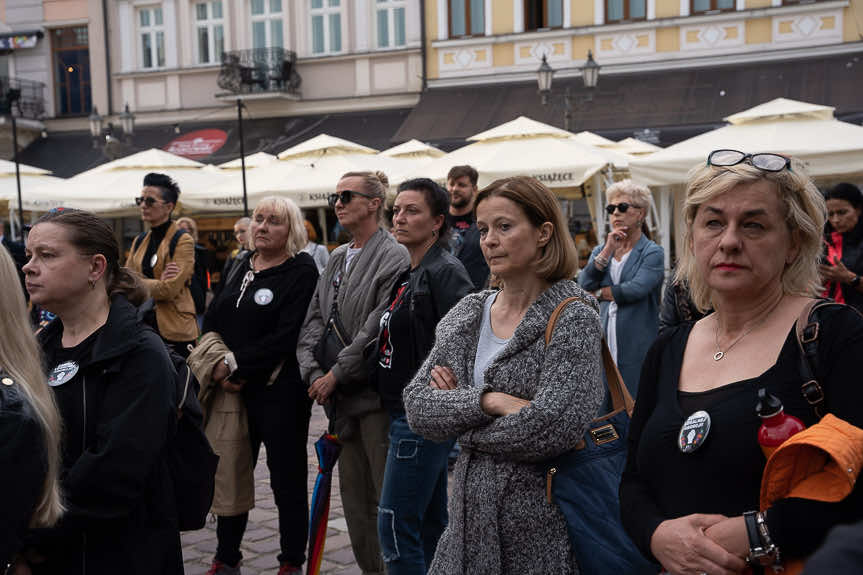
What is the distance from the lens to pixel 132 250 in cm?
680

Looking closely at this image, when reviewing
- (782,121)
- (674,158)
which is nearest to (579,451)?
(674,158)

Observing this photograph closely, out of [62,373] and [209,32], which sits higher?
[209,32]

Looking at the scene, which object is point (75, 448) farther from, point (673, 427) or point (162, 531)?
point (673, 427)

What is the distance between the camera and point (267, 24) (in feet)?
80.5

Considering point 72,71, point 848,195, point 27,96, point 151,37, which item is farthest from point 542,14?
point 848,195

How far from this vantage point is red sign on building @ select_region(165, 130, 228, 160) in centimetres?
2334

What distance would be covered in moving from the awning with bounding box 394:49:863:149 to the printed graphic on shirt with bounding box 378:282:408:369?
1428 centimetres

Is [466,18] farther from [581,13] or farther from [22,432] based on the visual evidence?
[22,432]

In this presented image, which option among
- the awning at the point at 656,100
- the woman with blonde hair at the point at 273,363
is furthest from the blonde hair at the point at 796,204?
the awning at the point at 656,100

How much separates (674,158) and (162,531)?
9.76m

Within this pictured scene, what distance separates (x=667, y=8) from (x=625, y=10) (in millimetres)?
999

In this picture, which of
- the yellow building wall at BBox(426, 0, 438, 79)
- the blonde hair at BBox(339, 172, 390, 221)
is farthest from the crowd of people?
the yellow building wall at BBox(426, 0, 438, 79)

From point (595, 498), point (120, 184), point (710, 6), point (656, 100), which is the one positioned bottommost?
point (595, 498)

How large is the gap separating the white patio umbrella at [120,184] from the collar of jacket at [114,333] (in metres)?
12.0
